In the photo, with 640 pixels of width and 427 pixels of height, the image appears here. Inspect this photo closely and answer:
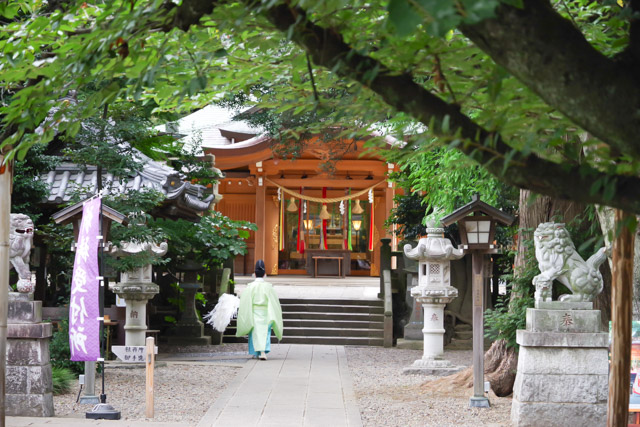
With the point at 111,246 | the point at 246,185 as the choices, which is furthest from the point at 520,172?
the point at 246,185

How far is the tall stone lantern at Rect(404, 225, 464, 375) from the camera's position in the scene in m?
12.0

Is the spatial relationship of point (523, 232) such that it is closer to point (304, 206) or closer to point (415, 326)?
point (415, 326)

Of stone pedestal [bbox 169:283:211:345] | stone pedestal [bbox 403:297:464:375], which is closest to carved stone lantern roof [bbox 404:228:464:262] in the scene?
stone pedestal [bbox 403:297:464:375]

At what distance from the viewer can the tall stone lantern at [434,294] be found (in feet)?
39.4

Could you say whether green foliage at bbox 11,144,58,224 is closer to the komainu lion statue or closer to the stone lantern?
the stone lantern

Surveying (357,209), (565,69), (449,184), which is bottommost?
(565,69)

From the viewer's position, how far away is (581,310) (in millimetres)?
7535

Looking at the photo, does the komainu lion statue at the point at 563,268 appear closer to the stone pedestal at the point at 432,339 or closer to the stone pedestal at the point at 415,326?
the stone pedestal at the point at 432,339

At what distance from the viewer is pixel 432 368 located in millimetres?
11883

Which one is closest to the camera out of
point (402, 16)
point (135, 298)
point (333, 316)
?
point (402, 16)

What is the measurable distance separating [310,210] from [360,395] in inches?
682

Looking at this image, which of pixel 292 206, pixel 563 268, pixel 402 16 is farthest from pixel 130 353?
pixel 292 206

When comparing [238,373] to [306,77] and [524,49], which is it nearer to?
[306,77]

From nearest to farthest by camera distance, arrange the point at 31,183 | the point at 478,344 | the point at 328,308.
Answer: the point at 478,344
the point at 31,183
the point at 328,308
